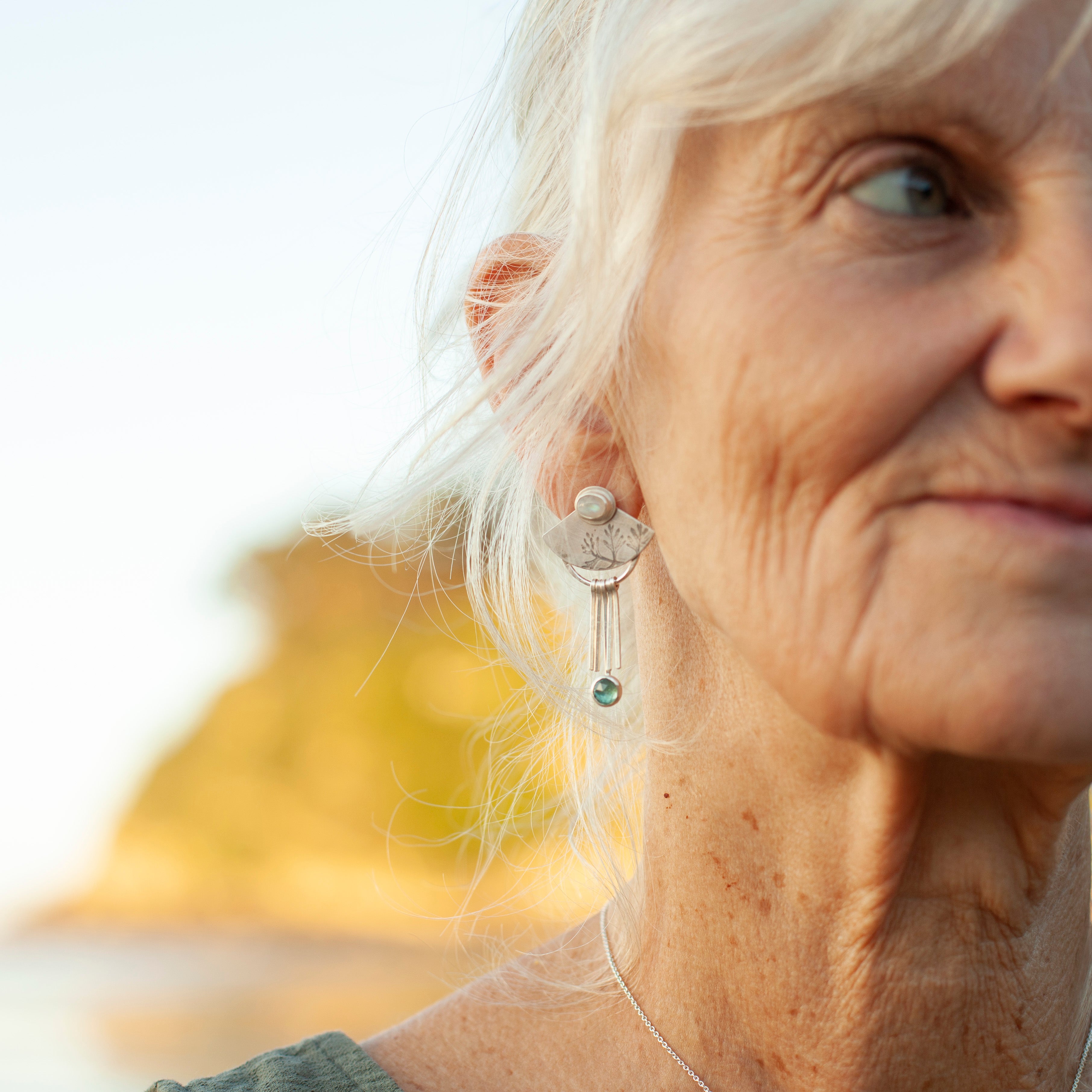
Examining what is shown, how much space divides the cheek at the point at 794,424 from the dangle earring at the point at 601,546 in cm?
22

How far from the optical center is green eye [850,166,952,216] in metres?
1.36

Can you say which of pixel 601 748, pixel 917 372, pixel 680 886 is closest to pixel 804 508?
pixel 917 372

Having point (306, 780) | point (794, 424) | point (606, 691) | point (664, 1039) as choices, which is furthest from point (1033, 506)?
point (306, 780)

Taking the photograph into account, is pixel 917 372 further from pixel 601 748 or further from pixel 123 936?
pixel 123 936

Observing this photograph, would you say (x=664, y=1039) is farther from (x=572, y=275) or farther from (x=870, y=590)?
(x=572, y=275)

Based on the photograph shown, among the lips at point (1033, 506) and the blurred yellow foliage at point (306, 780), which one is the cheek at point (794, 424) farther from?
the blurred yellow foliage at point (306, 780)

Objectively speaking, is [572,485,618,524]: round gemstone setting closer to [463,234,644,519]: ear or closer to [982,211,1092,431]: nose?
[463,234,644,519]: ear

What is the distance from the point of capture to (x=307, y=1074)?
1.83m

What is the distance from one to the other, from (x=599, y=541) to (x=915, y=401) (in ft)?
1.96

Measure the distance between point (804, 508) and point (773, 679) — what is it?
22 cm

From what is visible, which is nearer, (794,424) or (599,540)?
(794,424)

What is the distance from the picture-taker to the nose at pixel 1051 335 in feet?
4.00

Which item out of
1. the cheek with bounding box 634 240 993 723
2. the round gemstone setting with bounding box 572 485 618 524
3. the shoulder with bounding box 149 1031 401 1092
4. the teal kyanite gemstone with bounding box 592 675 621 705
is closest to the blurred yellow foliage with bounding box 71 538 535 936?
the shoulder with bounding box 149 1031 401 1092

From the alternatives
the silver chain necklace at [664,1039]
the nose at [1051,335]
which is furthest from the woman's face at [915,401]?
the silver chain necklace at [664,1039]
